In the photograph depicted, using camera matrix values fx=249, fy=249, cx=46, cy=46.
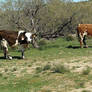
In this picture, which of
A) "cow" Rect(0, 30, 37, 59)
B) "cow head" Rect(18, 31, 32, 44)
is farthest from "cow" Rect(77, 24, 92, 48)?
"cow head" Rect(18, 31, 32, 44)

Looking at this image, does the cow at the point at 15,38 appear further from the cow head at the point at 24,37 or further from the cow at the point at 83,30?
the cow at the point at 83,30

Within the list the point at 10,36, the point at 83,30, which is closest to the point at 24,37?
the point at 10,36

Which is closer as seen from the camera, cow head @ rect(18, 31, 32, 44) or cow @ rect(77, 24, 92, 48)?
cow head @ rect(18, 31, 32, 44)

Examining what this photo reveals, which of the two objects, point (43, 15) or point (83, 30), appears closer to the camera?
point (83, 30)

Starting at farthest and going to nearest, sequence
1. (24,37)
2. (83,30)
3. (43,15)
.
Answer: (43,15) < (83,30) < (24,37)

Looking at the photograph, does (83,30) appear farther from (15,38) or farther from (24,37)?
(15,38)

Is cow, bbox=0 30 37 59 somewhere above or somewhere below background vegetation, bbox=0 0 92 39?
below

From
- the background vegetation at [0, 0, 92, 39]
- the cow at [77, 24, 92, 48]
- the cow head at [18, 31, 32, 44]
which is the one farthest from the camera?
the background vegetation at [0, 0, 92, 39]

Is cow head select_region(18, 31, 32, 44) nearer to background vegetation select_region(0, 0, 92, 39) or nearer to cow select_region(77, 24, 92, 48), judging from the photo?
background vegetation select_region(0, 0, 92, 39)

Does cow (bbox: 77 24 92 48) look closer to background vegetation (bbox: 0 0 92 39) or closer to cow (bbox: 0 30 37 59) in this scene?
background vegetation (bbox: 0 0 92 39)

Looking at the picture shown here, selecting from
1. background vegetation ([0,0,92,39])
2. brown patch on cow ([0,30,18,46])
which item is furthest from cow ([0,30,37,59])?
background vegetation ([0,0,92,39])

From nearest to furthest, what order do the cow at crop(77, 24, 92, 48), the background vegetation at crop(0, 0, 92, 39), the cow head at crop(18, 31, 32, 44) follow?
the cow head at crop(18, 31, 32, 44), the cow at crop(77, 24, 92, 48), the background vegetation at crop(0, 0, 92, 39)

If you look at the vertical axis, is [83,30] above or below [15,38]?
above

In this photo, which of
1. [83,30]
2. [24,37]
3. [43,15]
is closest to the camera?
[24,37]
